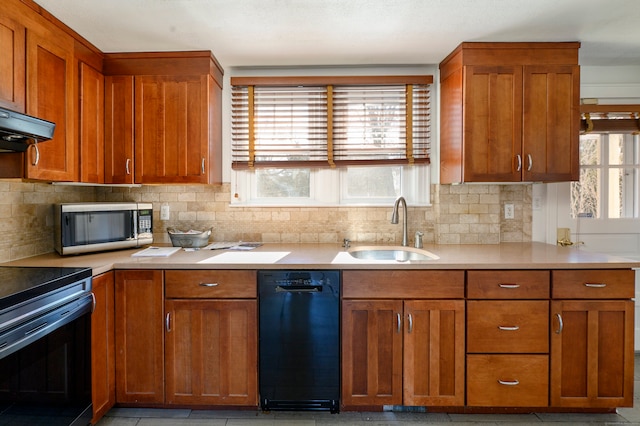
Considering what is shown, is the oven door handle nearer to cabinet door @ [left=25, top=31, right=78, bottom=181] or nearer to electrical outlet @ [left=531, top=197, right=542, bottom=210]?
cabinet door @ [left=25, top=31, right=78, bottom=181]

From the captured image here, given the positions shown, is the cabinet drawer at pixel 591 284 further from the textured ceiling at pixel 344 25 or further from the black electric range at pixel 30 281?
the black electric range at pixel 30 281

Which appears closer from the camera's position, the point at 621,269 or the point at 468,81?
the point at 621,269

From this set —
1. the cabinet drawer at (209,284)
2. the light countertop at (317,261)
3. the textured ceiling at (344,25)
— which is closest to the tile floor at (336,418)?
the cabinet drawer at (209,284)

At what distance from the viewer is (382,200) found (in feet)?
9.75

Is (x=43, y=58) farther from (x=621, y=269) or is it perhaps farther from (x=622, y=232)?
(x=622, y=232)

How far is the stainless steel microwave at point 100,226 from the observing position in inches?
87.9

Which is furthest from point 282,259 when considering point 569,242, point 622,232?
point 622,232

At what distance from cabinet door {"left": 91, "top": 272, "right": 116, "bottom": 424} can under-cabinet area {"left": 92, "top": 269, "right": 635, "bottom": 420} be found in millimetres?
19

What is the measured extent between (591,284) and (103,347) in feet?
8.69

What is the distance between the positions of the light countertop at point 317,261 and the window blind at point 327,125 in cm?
80

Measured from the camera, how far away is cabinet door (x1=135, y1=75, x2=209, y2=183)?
8.29 feet

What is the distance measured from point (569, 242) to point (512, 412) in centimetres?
135

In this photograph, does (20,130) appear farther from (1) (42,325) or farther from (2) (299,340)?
(2) (299,340)

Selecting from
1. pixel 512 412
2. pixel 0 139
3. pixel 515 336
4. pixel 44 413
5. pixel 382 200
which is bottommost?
pixel 512 412
